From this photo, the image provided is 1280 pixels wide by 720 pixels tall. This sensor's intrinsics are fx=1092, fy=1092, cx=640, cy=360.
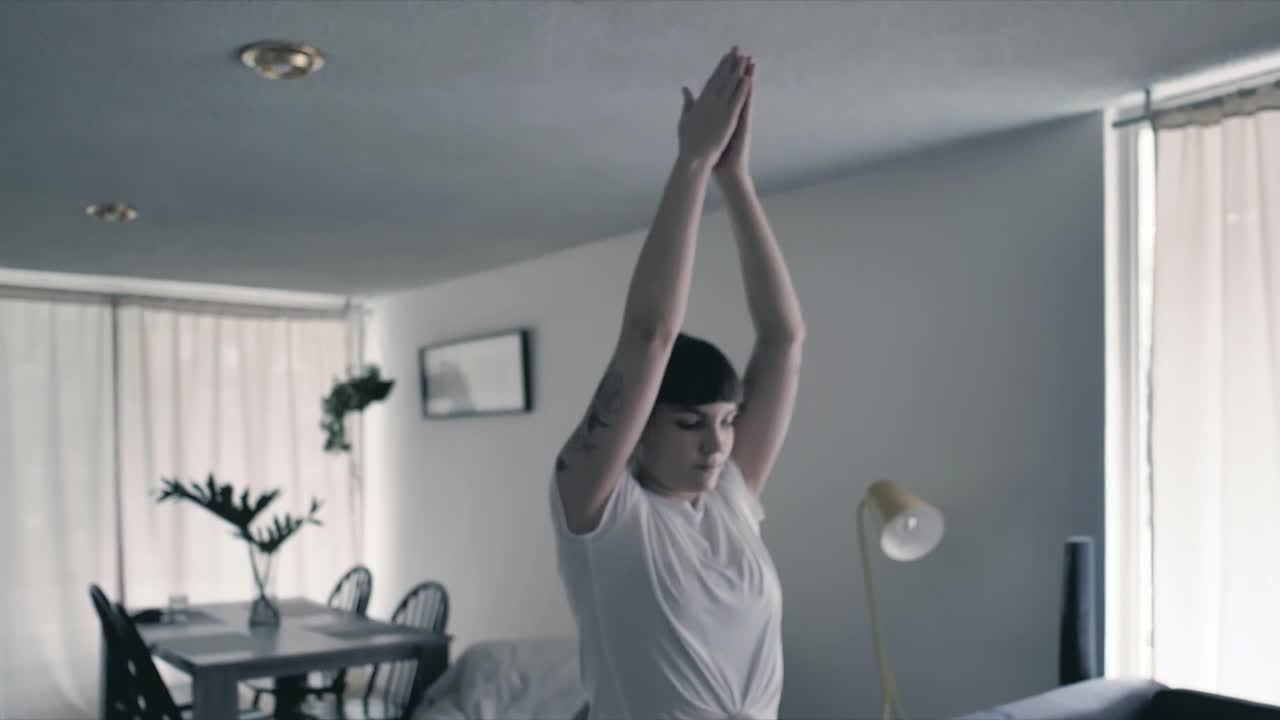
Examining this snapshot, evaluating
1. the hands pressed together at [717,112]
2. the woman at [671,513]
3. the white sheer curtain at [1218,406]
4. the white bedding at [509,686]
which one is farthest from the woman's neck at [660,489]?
the white bedding at [509,686]

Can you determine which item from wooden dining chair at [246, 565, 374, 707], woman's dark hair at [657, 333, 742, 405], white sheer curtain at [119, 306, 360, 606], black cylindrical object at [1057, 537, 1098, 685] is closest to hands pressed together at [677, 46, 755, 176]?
woman's dark hair at [657, 333, 742, 405]

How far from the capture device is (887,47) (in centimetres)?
220

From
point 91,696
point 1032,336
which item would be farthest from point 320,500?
point 1032,336

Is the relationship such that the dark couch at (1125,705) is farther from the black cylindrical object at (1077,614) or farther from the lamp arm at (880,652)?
the lamp arm at (880,652)

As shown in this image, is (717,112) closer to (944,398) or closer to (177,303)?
(944,398)

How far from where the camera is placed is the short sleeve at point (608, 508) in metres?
1.17

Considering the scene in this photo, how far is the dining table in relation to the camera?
3303 millimetres

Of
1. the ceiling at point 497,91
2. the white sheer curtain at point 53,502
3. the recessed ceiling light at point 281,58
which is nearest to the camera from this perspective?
the ceiling at point 497,91

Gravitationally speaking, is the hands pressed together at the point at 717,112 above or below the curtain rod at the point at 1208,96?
below

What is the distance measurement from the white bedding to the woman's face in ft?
8.63

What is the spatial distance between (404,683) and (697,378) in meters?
3.22

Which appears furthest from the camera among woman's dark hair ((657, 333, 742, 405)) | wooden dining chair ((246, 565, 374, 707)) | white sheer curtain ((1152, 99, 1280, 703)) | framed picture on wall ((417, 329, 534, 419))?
framed picture on wall ((417, 329, 534, 419))

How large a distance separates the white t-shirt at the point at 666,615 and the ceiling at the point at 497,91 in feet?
3.67

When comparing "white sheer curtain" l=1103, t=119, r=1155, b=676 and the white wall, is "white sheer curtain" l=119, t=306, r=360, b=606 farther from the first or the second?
"white sheer curtain" l=1103, t=119, r=1155, b=676
